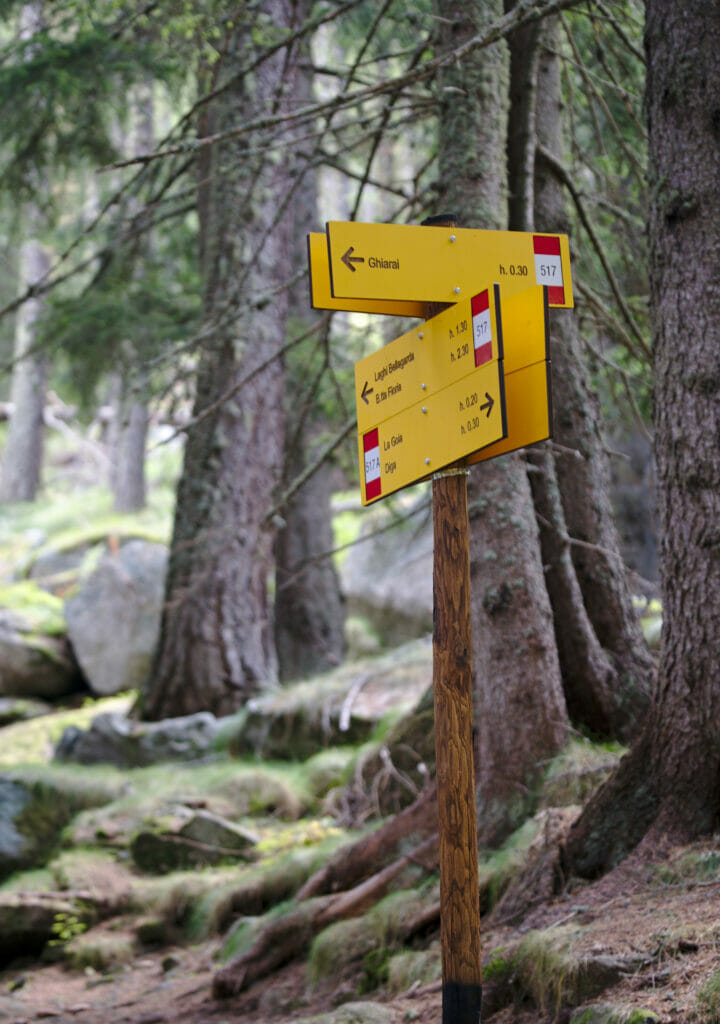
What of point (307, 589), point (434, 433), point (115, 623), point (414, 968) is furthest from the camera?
point (115, 623)

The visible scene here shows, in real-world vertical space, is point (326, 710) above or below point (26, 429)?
below

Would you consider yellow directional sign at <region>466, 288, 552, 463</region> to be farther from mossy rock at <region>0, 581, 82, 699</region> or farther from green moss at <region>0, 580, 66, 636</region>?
green moss at <region>0, 580, 66, 636</region>

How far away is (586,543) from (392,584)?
7770 millimetres

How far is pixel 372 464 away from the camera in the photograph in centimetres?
312

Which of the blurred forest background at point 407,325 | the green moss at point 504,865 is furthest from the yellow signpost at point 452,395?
the green moss at point 504,865

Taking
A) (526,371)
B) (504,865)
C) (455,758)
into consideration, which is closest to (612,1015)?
(455,758)

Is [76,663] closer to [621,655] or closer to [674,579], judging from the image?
[621,655]

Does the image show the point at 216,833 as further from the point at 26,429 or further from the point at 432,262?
the point at 26,429

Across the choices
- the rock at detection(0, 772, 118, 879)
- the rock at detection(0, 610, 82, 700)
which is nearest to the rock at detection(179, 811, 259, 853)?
the rock at detection(0, 772, 118, 879)

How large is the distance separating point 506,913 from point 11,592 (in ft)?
34.8

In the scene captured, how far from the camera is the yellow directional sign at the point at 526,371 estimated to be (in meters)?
2.67

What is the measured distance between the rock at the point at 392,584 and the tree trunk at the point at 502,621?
275 inches

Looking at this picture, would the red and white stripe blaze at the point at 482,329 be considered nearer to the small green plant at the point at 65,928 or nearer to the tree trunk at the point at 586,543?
the tree trunk at the point at 586,543

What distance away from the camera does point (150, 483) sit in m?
23.1
